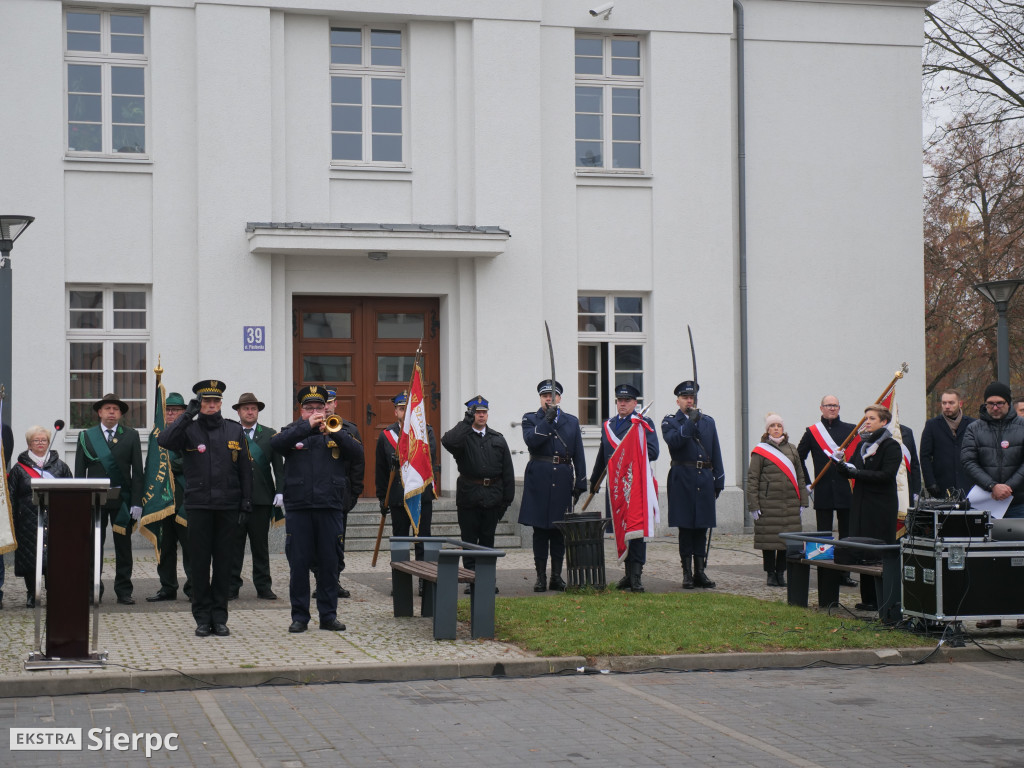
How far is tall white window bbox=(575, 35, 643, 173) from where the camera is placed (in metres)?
19.6

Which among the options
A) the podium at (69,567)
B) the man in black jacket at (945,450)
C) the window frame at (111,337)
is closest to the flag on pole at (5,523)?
the podium at (69,567)

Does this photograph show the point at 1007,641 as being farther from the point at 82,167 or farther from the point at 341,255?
the point at 82,167

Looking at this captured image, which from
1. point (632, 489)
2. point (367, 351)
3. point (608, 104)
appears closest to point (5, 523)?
point (632, 489)

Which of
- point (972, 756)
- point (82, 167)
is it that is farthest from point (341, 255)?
point (972, 756)

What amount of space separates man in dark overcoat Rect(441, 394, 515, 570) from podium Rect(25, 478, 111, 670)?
412 centimetres

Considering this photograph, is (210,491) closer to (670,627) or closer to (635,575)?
(670,627)

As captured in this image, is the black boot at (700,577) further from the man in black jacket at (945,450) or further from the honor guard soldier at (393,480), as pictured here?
the honor guard soldier at (393,480)

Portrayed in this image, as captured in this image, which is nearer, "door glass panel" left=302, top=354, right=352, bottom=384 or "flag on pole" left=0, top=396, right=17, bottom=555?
"flag on pole" left=0, top=396, right=17, bottom=555

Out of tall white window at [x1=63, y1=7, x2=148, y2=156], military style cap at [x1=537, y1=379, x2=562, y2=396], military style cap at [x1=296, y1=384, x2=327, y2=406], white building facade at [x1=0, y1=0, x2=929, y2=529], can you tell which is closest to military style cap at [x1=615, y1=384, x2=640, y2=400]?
military style cap at [x1=537, y1=379, x2=562, y2=396]

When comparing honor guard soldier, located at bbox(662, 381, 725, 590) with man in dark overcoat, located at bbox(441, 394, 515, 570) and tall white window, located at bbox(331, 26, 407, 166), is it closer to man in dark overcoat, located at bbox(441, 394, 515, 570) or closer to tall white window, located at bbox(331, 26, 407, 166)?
man in dark overcoat, located at bbox(441, 394, 515, 570)

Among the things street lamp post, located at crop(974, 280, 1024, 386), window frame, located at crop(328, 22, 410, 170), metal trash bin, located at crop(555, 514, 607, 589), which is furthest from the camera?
window frame, located at crop(328, 22, 410, 170)

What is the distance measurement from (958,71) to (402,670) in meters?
24.2

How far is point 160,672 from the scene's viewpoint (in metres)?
8.74

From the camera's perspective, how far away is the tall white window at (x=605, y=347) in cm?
1959
